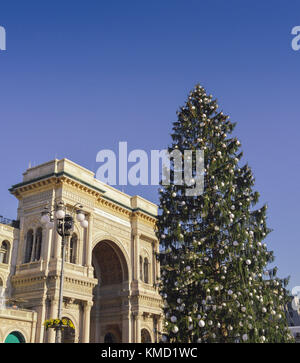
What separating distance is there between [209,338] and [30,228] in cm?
2078

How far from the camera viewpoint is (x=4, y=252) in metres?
31.5

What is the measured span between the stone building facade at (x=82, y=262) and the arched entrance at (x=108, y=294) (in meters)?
0.09

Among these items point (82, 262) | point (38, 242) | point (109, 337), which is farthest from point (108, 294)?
point (38, 242)

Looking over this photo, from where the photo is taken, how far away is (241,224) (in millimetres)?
17000

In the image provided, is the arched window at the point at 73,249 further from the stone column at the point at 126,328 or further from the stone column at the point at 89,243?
the stone column at the point at 126,328

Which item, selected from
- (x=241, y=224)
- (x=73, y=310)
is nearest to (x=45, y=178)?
(x=73, y=310)

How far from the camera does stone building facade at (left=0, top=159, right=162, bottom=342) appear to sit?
29080 mm

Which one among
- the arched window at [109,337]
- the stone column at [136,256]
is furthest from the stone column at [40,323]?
the stone column at [136,256]

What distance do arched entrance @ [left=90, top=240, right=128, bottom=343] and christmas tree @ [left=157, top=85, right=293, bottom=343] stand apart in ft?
68.5

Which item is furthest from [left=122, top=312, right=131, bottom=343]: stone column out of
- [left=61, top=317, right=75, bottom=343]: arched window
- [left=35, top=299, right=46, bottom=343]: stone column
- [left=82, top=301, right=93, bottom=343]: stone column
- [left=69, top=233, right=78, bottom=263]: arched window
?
[left=35, top=299, right=46, bottom=343]: stone column

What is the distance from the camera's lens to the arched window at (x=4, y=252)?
31.2 metres
